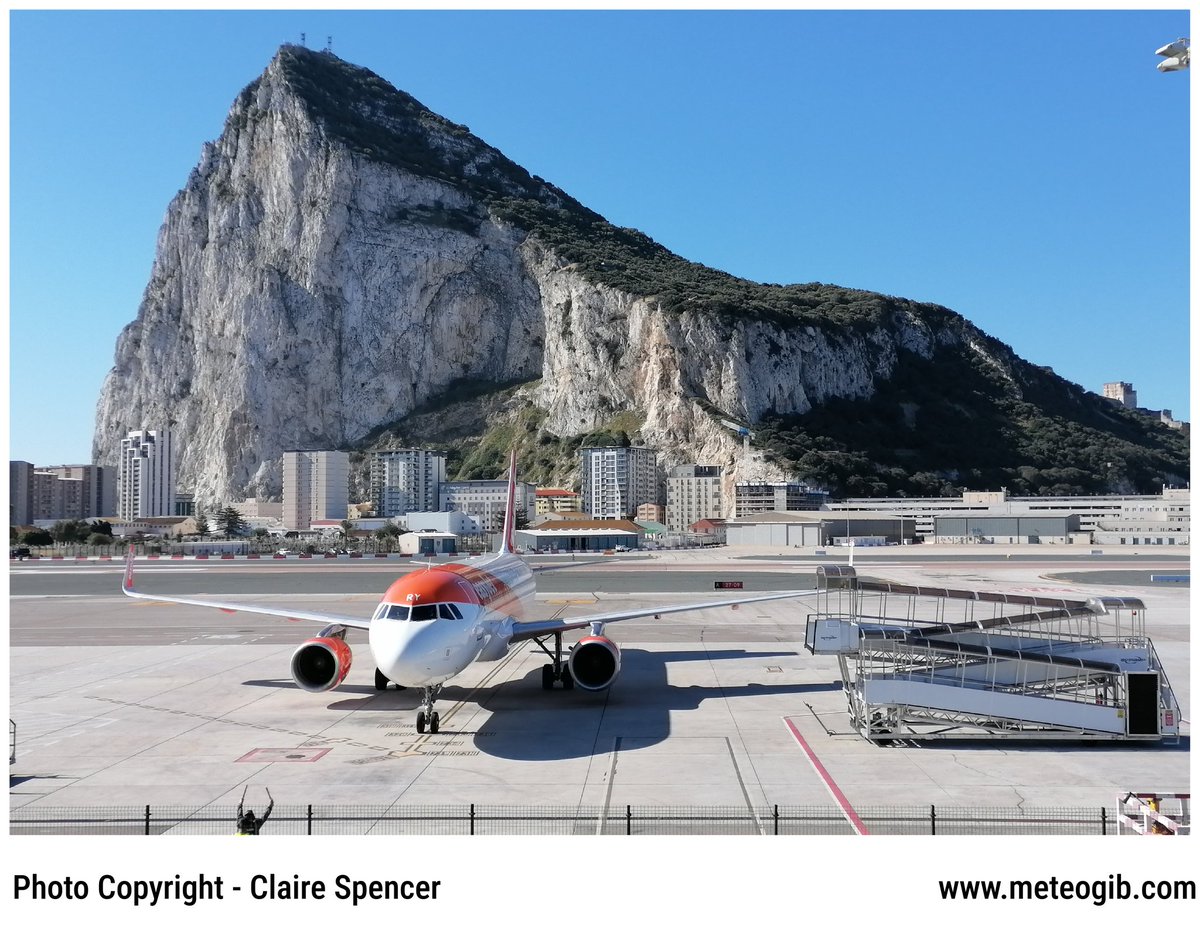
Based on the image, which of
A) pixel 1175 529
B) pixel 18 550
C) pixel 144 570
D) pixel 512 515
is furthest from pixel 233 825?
pixel 1175 529

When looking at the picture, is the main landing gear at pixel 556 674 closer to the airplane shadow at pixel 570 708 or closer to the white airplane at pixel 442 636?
the white airplane at pixel 442 636

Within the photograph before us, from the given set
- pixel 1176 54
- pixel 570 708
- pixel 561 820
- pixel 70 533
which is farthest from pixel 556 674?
pixel 70 533

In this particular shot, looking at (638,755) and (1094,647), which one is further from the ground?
(1094,647)

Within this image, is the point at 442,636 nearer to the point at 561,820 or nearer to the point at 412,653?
the point at 412,653

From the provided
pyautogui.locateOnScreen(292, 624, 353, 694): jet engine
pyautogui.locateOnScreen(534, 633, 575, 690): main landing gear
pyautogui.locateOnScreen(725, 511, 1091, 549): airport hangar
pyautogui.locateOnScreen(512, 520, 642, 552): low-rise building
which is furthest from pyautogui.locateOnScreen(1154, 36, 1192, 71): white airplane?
pyautogui.locateOnScreen(725, 511, 1091, 549): airport hangar

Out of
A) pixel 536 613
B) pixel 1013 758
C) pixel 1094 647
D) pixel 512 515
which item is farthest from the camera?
pixel 536 613

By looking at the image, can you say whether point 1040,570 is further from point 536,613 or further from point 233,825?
point 233,825
